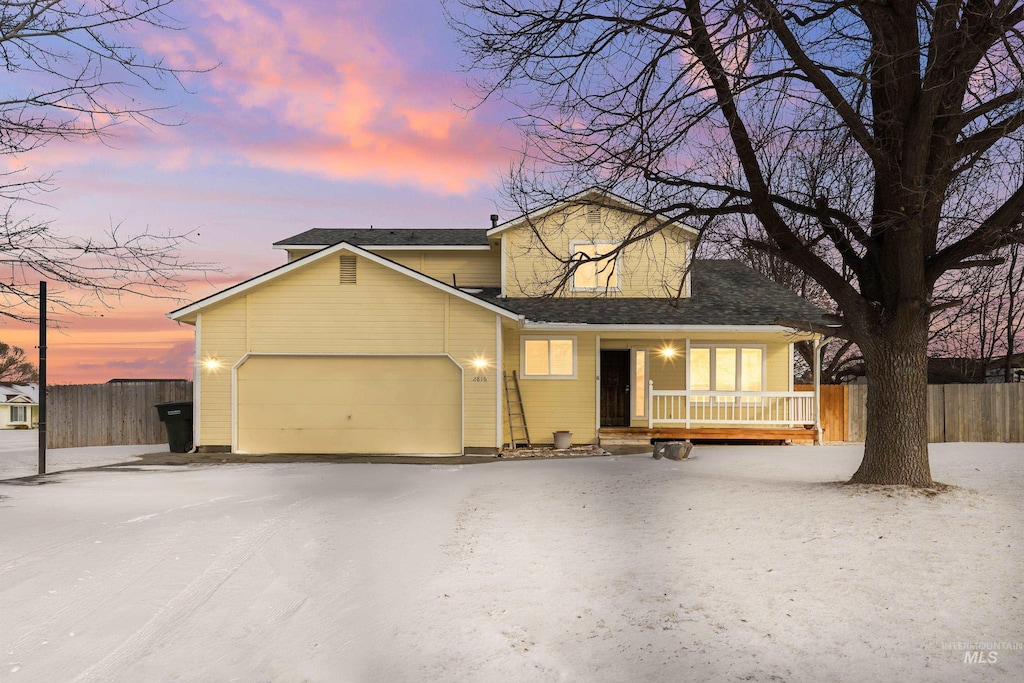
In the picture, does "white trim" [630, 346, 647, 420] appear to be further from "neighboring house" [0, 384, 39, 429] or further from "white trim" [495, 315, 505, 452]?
"neighboring house" [0, 384, 39, 429]

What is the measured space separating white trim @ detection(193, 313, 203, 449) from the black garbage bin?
Result: 136cm

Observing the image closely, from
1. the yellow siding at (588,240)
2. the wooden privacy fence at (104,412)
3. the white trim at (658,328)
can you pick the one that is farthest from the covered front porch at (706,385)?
the wooden privacy fence at (104,412)

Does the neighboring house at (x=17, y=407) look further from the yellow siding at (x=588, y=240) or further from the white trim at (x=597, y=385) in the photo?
the white trim at (x=597, y=385)

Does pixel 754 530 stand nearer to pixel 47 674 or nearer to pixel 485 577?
pixel 485 577

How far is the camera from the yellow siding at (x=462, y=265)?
22609 millimetres

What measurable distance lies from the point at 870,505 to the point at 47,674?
8.27 metres

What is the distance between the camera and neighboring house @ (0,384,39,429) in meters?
54.2

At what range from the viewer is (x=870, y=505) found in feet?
30.1

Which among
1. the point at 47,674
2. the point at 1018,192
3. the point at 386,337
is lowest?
the point at 47,674

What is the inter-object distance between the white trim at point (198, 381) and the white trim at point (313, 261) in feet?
1.47

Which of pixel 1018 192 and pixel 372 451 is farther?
pixel 372 451

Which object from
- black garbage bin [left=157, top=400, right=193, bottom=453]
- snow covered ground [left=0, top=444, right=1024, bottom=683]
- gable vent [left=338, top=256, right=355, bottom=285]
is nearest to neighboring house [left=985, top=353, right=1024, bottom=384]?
snow covered ground [left=0, top=444, right=1024, bottom=683]

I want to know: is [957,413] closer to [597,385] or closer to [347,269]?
[597,385]

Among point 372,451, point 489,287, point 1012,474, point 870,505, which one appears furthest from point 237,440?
point 1012,474
